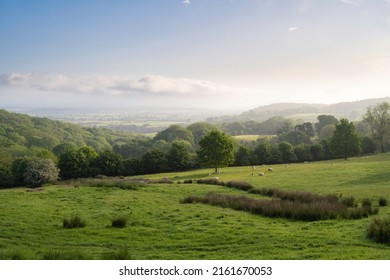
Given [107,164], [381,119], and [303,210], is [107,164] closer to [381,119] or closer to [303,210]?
[303,210]

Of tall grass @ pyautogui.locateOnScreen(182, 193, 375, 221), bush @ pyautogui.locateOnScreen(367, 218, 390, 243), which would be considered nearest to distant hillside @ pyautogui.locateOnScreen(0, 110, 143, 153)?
tall grass @ pyautogui.locateOnScreen(182, 193, 375, 221)

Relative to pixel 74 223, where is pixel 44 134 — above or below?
above

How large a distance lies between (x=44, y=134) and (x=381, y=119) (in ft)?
325

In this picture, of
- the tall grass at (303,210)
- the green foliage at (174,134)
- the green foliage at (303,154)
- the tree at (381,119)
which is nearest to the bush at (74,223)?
the tall grass at (303,210)

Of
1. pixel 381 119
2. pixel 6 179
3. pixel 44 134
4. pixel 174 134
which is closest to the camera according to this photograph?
pixel 6 179

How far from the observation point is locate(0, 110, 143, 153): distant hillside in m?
97.3

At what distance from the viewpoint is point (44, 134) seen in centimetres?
11106

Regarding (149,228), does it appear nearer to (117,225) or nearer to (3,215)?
(117,225)

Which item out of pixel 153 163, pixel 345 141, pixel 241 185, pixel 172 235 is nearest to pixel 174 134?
→ pixel 153 163

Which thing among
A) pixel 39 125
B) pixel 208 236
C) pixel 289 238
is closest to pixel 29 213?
pixel 208 236

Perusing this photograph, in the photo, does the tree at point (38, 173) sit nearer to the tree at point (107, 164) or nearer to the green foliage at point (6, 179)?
the green foliage at point (6, 179)

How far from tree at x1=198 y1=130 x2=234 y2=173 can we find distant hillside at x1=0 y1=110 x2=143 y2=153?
5647cm

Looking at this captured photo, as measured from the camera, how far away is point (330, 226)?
43.7 feet

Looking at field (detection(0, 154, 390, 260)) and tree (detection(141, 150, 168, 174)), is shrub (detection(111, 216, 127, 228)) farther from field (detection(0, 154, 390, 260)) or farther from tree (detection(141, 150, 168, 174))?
tree (detection(141, 150, 168, 174))
